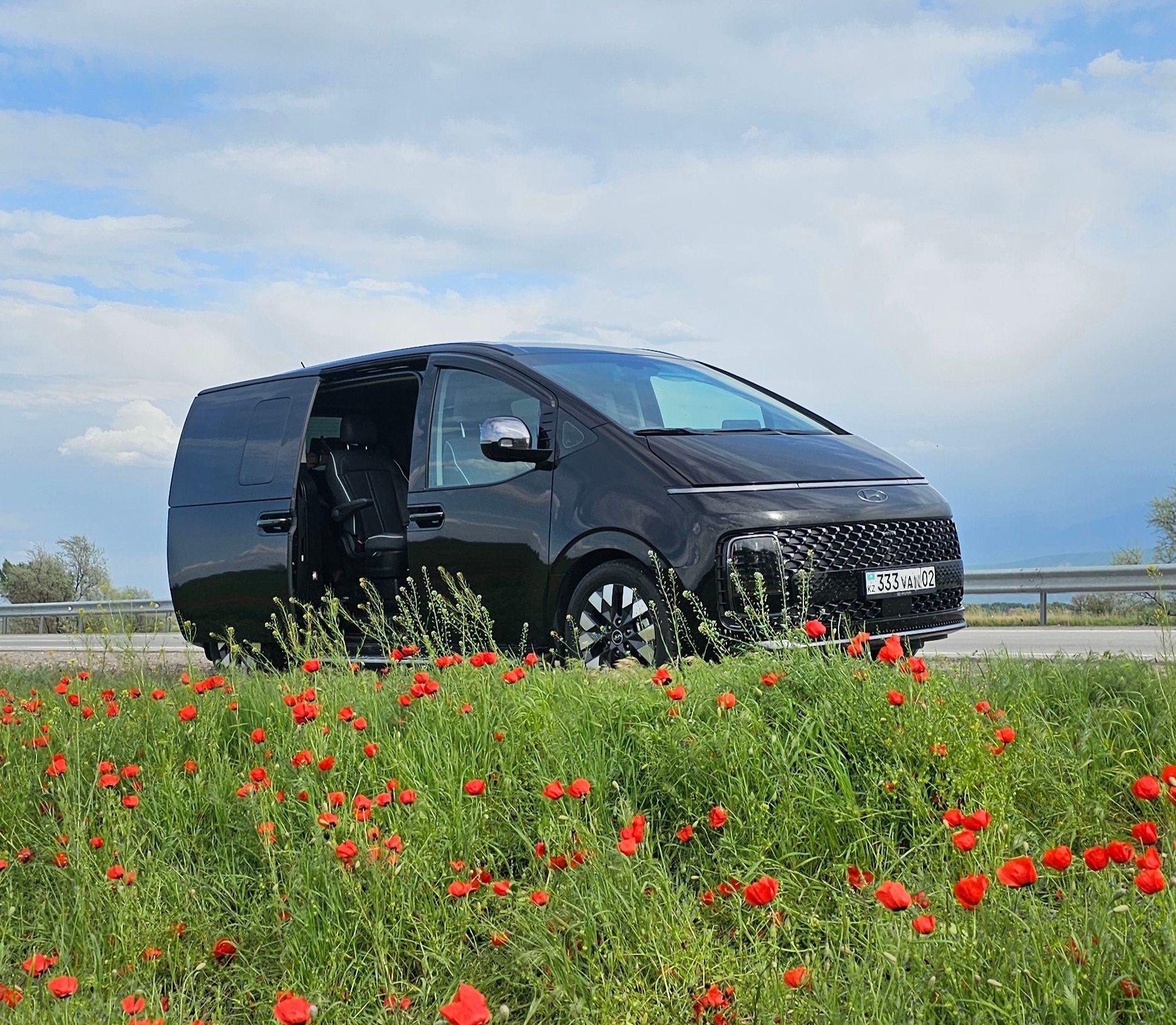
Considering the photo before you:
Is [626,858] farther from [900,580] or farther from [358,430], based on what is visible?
[358,430]

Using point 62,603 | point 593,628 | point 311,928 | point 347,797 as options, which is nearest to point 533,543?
point 593,628

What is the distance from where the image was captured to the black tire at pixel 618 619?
5.58 m

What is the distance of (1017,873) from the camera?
7.55ft

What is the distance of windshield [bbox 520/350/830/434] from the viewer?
655 centimetres

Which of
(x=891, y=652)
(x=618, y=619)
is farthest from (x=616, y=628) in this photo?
(x=891, y=652)

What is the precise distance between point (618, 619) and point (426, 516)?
1.72m

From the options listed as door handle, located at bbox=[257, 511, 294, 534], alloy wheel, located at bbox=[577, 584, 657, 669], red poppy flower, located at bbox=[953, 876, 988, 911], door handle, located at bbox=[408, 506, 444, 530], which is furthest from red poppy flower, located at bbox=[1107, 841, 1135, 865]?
door handle, located at bbox=[257, 511, 294, 534]

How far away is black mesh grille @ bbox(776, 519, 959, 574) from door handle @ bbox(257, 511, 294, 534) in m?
3.67

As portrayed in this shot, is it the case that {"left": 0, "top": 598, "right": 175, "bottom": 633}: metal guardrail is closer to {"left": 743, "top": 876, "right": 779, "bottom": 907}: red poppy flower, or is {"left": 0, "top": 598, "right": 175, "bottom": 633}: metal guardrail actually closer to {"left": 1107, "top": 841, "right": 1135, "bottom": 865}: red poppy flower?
{"left": 743, "top": 876, "right": 779, "bottom": 907}: red poppy flower

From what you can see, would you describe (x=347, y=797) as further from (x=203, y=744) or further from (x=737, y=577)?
(x=737, y=577)

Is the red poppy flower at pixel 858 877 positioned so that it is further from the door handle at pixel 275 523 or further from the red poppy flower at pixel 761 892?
the door handle at pixel 275 523

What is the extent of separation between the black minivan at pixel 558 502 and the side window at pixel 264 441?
0.02 meters

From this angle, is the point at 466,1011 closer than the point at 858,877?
Yes

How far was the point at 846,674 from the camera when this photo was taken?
3.82 meters
